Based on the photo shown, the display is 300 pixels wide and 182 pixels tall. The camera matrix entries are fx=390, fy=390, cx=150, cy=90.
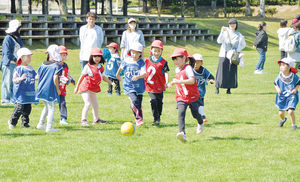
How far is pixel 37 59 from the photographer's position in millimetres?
22359

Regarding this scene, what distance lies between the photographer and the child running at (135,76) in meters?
8.09

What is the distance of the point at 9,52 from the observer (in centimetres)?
1002

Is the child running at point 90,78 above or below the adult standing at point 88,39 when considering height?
below

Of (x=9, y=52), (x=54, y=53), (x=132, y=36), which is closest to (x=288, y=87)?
(x=54, y=53)

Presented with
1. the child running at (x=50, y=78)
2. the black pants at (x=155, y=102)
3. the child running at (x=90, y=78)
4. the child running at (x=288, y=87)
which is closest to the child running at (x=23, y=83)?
the child running at (x=50, y=78)

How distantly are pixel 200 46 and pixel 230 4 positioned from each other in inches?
1323

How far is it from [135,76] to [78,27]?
22527 millimetres

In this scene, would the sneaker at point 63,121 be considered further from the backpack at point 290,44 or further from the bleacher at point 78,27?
the bleacher at point 78,27

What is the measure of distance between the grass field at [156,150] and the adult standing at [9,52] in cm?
50

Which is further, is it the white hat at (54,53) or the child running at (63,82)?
the child running at (63,82)

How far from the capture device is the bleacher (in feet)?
85.3

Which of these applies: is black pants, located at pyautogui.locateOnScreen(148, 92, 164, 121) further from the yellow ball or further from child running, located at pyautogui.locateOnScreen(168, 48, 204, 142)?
child running, located at pyautogui.locateOnScreen(168, 48, 204, 142)

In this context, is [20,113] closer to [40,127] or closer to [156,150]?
[40,127]

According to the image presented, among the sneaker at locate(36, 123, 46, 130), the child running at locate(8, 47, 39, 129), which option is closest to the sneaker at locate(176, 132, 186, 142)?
the sneaker at locate(36, 123, 46, 130)
